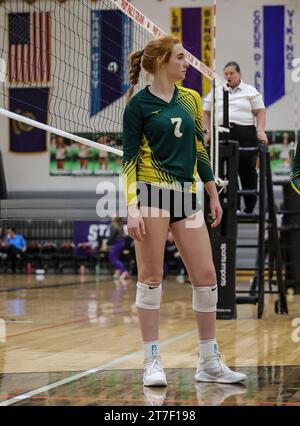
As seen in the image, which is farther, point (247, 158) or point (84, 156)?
point (84, 156)

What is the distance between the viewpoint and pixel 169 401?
3814 millimetres

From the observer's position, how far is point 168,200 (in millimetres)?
4297

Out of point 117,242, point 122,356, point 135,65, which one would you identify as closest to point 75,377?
point 122,356

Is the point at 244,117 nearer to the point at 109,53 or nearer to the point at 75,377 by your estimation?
the point at 75,377

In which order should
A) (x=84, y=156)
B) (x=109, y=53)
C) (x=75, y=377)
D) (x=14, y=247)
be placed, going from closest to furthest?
(x=75, y=377), (x=109, y=53), (x=14, y=247), (x=84, y=156)

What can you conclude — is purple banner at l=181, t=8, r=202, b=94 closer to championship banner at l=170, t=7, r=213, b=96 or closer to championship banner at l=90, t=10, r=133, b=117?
championship banner at l=170, t=7, r=213, b=96

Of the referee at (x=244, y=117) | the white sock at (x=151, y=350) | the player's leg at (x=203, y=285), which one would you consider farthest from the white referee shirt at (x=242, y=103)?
the white sock at (x=151, y=350)

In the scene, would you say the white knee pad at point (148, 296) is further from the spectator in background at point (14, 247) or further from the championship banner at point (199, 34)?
the championship banner at point (199, 34)

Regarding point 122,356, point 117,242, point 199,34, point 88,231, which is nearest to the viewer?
point 122,356

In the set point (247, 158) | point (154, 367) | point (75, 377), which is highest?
point (247, 158)

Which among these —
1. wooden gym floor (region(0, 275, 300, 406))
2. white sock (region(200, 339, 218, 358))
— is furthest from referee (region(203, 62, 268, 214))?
white sock (region(200, 339, 218, 358))

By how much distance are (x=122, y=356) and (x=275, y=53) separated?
59.0ft
